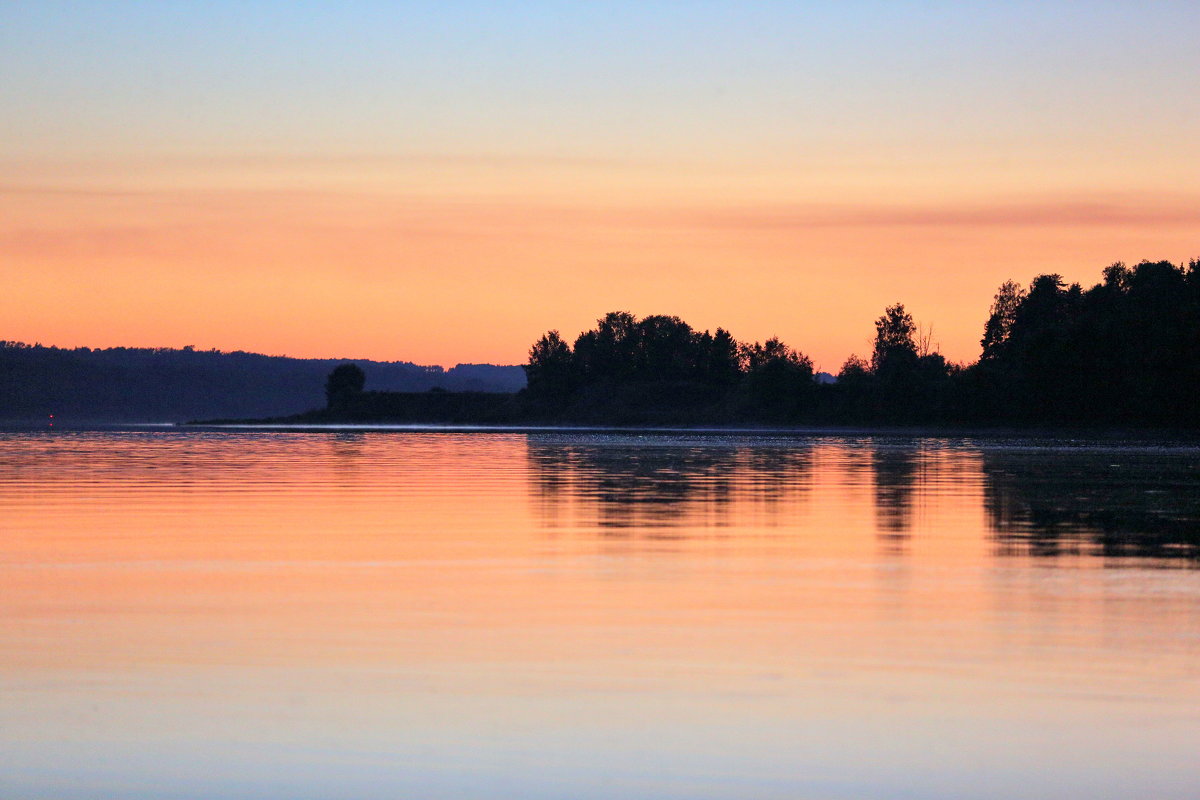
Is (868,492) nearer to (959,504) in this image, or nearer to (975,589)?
(959,504)

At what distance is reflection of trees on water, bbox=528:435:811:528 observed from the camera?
21359mm

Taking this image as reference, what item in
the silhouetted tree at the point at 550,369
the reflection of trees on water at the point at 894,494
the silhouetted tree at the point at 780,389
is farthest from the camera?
the silhouetted tree at the point at 550,369

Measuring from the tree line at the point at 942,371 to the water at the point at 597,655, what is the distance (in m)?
84.8

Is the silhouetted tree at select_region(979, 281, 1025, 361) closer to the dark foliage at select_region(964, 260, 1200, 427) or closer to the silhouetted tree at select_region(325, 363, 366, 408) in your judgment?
the dark foliage at select_region(964, 260, 1200, 427)

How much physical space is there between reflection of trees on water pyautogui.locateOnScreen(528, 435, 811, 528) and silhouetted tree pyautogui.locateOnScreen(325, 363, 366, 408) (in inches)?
5630

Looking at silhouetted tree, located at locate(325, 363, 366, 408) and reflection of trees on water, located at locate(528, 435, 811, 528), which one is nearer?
reflection of trees on water, located at locate(528, 435, 811, 528)

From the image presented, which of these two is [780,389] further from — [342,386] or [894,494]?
[894,494]

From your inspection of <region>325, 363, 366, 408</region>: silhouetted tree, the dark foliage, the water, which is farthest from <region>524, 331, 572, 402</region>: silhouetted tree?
the water

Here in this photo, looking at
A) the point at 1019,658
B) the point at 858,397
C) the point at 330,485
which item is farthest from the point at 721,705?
the point at 858,397

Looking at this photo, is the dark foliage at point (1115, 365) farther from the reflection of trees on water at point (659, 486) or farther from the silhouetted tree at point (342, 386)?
the silhouetted tree at point (342, 386)

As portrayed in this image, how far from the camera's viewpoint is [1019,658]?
962cm

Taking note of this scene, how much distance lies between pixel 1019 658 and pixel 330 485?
21497 millimetres

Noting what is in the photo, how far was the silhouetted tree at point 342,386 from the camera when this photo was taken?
18712 cm

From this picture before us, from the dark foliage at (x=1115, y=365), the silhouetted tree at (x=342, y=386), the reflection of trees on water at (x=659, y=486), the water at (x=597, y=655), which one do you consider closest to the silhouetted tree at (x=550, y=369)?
the silhouetted tree at (x=342, y=386)
